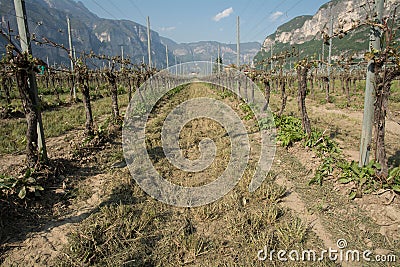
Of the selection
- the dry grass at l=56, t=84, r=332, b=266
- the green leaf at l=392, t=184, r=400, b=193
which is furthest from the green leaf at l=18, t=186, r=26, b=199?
the green leaf at l=392, t=184, r=400, b=193

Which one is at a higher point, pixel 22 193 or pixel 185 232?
pixel 22 193

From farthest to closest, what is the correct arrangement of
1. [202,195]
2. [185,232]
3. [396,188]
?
[202,195] < [396,188] < [185,232]

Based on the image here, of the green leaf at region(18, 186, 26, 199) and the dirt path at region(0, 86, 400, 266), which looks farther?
the green leaf at region(18, 186, 26, 199)

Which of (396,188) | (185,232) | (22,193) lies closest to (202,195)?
(185,232)

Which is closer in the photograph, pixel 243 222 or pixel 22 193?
pixel 243 222

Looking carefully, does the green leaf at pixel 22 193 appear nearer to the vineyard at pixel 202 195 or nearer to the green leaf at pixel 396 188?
the vineyard at pixel 202 195

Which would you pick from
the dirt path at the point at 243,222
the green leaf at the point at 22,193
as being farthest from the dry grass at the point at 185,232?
the green leaf at the point at 22,193

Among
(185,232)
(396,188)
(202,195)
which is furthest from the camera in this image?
(202,195)

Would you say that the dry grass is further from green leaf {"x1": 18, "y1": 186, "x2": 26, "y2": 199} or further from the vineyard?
green leaf {"x1": 18, "y1": 186, "x2": 26, "y2": 199}

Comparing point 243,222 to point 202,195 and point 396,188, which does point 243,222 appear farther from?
point 396,188

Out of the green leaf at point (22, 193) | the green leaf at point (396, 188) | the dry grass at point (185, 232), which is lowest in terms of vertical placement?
the dry grass at point (185, 232)

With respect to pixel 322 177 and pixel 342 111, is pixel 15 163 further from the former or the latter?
pixel 342 111

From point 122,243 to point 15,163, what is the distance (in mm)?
3781

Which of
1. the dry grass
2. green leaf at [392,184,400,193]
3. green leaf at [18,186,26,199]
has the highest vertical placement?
green leaf at [18,186,26,199]
